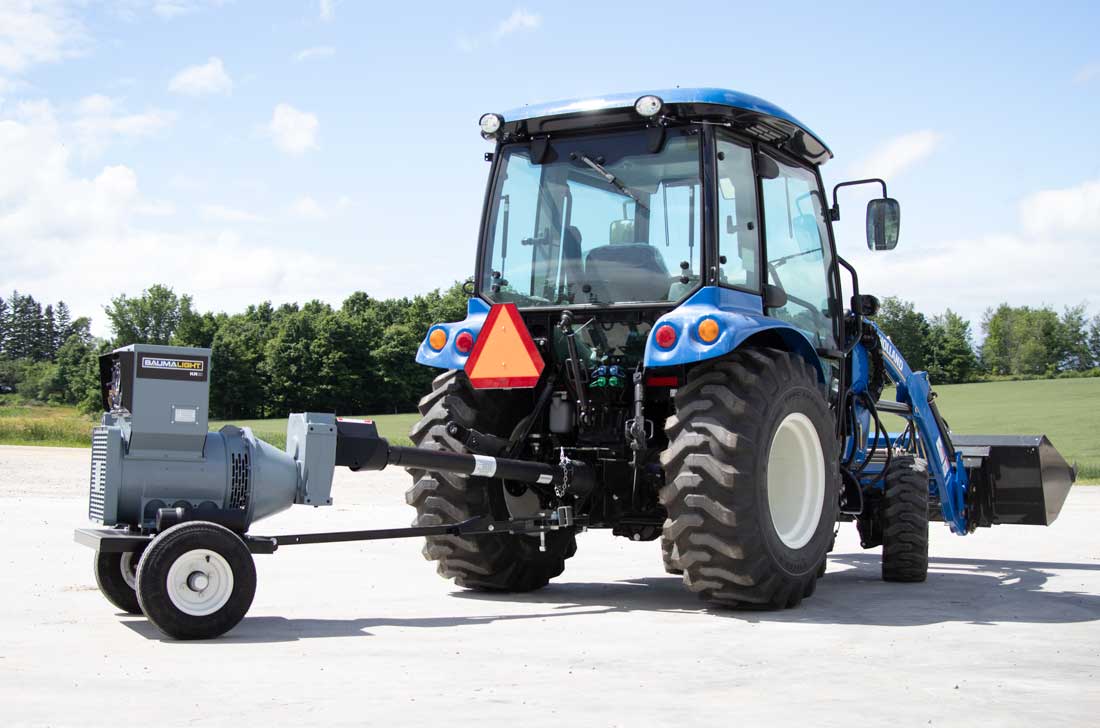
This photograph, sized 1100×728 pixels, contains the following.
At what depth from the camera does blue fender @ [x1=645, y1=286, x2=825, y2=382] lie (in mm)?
6516

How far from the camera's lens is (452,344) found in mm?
7551

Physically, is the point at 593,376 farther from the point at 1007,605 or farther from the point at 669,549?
the point at 1007,605

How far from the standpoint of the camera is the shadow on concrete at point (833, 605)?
618cm

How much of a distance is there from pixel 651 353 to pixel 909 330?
97836mm

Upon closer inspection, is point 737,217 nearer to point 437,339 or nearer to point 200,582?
point 437,339

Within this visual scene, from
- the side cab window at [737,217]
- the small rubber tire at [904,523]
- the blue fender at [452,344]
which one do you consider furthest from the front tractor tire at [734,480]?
the small rubber tire at [904,523]

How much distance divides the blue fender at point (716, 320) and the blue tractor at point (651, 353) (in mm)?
14

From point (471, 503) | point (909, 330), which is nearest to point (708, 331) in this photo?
point (471, 503)

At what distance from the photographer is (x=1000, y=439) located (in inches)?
403

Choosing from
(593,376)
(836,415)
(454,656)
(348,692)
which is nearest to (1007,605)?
(836,415)

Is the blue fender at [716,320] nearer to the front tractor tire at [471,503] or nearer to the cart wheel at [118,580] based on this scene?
the front tractor tire at [471,503]

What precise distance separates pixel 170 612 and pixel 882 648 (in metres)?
3.42

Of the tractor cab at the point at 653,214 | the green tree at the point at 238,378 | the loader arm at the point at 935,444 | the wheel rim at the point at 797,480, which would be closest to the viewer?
the tractor cab at the point at 653,214

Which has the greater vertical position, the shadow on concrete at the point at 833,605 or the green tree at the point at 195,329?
the green tree at the point at 195,329
